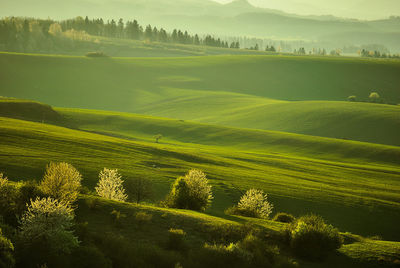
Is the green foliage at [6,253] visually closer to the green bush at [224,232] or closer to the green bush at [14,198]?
the green bush at [14,198]

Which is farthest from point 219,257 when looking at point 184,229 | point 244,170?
point 244,170

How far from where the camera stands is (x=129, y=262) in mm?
21406

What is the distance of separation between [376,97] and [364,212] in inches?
4871

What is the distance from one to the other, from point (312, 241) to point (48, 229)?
1607 cm

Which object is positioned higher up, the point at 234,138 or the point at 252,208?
the point at 252,208

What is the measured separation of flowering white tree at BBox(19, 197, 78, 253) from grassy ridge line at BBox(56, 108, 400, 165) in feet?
207

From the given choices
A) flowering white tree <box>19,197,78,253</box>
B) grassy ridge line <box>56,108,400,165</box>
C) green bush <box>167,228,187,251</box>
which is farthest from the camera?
grassy ridge line <box>56,108,400,165</box>

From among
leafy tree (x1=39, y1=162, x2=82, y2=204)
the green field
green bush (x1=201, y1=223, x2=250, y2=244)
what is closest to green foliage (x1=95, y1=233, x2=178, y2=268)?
leafy tree (x1=39, y1=162, x2=82, y2=204)

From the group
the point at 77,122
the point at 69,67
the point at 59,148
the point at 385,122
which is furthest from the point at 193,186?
the point at 69,67

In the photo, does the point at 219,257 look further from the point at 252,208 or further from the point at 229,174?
the point at 229,174

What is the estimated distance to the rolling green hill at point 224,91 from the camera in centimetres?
11706

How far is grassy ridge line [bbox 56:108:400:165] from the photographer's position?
272ft

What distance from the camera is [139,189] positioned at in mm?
39781

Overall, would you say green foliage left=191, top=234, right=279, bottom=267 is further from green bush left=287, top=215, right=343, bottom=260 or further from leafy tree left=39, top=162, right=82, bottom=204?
leafy tree left=39, top=162, right=82, bottom=204
